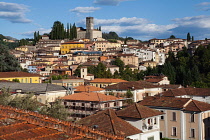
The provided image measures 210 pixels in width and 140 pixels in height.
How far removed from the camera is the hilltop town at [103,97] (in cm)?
588

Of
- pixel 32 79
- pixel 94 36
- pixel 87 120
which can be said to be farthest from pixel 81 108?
pixel 94 36

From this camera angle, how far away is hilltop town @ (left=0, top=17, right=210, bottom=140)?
5879 mm

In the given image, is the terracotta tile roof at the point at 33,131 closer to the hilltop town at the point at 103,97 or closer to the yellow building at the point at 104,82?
the hilltop town at the point at 103,97

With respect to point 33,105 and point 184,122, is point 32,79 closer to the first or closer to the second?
point 184,122

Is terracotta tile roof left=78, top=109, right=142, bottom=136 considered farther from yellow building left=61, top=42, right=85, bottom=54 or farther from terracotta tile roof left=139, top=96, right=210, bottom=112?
yellow building left=61, top=42, right=85, bottom=54

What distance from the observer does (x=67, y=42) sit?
11269cm

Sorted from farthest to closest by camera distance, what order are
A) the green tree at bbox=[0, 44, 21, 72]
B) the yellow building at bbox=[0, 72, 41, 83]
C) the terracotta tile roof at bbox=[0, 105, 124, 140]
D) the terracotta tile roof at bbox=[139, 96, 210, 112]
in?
the green tree at bbox=[0, 44, 21, 72] → the yellow building at bbox=[0, 72, 41, 83] → the terracotta tile roof at bbox=[139, 96, 210, 112] → the terracotta tile roof at bbox=[0, 105, 124, 140]

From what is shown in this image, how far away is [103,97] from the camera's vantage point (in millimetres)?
29422

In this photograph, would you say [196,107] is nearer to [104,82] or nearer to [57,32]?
[104,82]

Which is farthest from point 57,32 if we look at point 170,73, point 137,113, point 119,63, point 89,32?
point 137,113

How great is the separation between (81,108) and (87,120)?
986 centimetres

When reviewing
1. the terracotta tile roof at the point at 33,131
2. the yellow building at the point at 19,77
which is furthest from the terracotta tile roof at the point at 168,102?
the terracotta tile roof at the point at 33,131

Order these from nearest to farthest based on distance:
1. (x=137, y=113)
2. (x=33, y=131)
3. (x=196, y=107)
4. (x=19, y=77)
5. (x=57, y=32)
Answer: (x=33, y=131) < (x=137, y=113) < (x=196, y=107) < (x=19, y=77) < (x=57, y=32)

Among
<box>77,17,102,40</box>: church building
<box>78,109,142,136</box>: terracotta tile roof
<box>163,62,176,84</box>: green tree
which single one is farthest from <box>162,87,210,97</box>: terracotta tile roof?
<box>77,17,102,40</box>: church building
